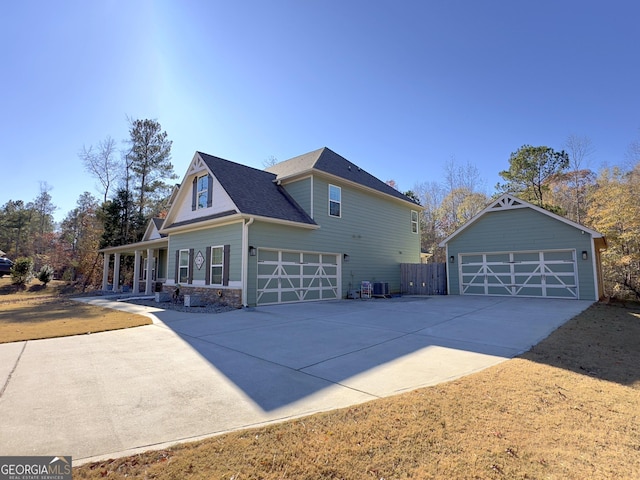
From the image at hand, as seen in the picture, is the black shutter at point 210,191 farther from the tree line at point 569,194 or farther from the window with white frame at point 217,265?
the tree line at point 569,194

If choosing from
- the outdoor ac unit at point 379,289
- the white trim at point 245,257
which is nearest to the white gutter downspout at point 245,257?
the white trim at point 245,257

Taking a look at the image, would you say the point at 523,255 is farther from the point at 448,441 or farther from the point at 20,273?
the point at 20,273

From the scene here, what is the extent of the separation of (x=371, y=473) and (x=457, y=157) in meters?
31.9

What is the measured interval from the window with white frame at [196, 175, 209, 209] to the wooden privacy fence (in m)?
11.6

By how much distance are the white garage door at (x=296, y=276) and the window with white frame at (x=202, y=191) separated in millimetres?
4075

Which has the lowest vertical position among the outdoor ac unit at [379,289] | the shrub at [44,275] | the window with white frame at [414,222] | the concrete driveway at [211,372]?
the concrete driveway at [211,372]

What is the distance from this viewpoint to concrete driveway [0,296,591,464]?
2953mm

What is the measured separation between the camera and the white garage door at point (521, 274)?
13844 millimetres

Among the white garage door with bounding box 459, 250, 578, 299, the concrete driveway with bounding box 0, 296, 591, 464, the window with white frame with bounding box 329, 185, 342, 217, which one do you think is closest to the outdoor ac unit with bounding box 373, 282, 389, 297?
the white garage door with bounding box 459, 250, 578, 299

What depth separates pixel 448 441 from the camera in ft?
8.72

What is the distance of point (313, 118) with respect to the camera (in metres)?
Answer: 15.4

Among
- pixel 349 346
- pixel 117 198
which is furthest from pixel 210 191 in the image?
pixel 117 198

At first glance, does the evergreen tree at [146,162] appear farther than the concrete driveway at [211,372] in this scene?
Yes

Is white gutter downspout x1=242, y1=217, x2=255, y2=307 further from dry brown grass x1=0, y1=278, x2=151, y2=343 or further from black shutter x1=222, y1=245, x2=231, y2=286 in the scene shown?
dry brown grass x1=0, y1=278, x2=151, y2=343
